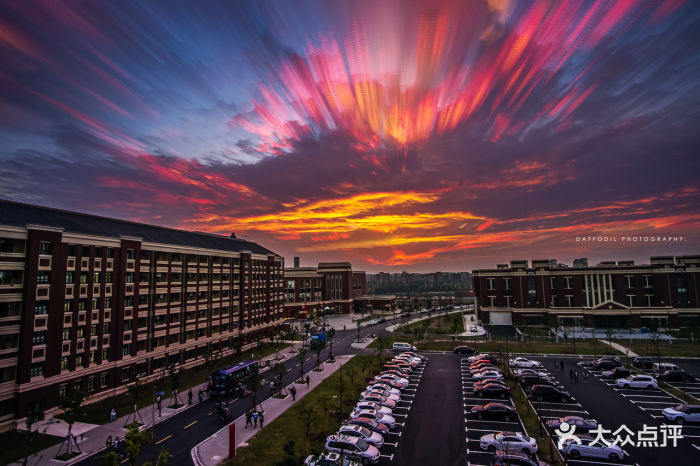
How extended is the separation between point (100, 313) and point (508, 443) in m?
46.0

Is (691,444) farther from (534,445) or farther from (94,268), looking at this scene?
(94,268)

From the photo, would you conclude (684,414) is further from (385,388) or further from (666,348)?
(666,348)

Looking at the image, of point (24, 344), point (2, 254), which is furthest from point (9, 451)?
point (2, 254)

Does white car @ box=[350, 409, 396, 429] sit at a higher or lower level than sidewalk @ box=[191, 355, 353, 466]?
higher

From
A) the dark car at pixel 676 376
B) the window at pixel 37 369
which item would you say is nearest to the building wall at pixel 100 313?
the window at pixel 37 369

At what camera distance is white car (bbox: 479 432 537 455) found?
28672 millimetres

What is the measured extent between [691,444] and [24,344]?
60.3 metres

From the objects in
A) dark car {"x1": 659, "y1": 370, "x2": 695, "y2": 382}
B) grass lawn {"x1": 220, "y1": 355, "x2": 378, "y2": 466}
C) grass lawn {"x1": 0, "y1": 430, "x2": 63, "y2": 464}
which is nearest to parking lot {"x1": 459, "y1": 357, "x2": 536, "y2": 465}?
grass lawn {"x1": 220, "y1": 355, "x2": 378, "y2": 466}

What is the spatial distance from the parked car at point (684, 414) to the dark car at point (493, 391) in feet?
47.9

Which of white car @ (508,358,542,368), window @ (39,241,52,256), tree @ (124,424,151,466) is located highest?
window @ (39,241,52,256)

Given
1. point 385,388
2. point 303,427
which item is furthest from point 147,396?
point 385,388

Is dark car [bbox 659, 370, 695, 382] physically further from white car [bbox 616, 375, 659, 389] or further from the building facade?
the building facade

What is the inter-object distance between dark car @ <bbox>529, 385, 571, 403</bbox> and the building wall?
49697 mm

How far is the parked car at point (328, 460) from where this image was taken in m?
25.6
